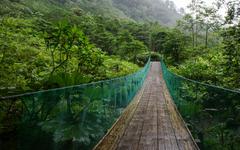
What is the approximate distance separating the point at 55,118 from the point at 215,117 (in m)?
2.18

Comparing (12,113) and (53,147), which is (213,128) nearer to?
(53,147)

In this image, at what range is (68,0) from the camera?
7588 centimetres

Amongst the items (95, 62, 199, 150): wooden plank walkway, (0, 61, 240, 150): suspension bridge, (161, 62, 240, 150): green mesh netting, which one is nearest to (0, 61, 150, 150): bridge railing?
(0, 61, 240, 150): suspension bridge

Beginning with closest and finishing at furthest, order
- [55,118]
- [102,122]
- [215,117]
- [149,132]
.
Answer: [55,118] < [215,117] < [102,122] < [149,132]

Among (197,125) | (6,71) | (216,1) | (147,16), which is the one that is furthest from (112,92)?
(147,16)

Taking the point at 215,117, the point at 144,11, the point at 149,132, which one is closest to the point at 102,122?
the point at 149,132

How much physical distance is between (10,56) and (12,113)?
531 cm

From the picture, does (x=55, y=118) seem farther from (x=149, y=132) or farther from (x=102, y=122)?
(x=149, y=132)

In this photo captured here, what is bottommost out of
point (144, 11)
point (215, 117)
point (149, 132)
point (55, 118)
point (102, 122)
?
point (149, 132)

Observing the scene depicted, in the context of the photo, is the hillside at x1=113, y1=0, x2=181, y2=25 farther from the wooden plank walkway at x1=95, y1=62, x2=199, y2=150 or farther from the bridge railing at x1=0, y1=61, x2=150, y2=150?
the bridge railing at x1=0, y1=61, x2=150, y2=150

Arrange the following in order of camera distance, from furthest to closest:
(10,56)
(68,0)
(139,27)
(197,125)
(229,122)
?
(68,0)
(139,27)
(10,56)
(197,125)
(229,122)

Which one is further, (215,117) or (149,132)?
(149,132)

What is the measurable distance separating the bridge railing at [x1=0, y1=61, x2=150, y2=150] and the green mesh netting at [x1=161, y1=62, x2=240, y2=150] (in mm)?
1659

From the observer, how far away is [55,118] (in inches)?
121
